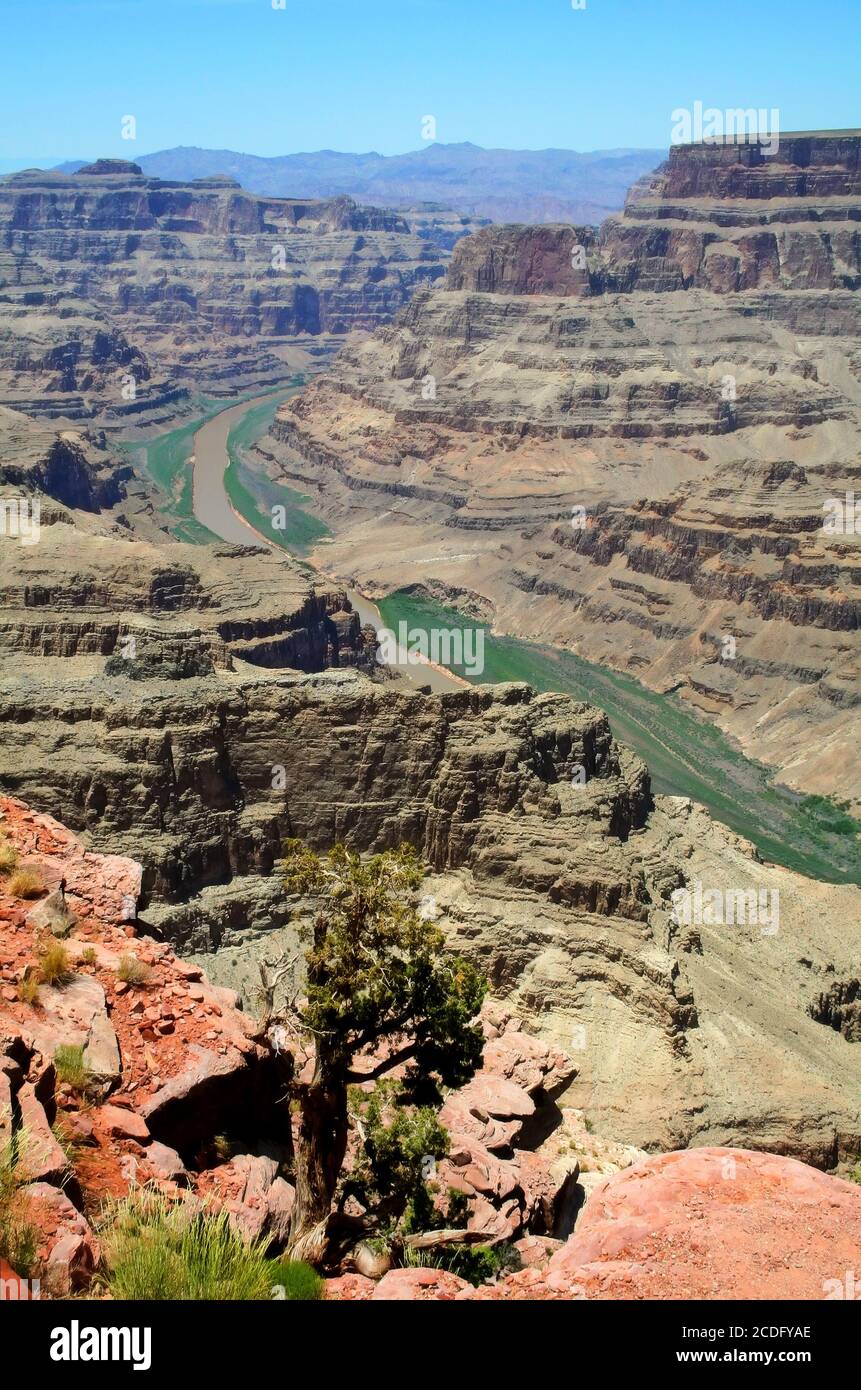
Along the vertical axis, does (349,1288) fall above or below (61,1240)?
below

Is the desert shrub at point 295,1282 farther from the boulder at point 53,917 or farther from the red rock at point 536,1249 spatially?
the red rock at point 536,1249

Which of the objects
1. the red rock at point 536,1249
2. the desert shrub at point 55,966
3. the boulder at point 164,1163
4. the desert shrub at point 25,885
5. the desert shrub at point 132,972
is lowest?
the red rock at point 536,1249

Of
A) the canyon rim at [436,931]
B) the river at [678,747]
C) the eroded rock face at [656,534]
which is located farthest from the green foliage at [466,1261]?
the eroded rock face at [656,534]

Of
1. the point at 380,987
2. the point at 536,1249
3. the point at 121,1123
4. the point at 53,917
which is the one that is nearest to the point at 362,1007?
the point at 380,987

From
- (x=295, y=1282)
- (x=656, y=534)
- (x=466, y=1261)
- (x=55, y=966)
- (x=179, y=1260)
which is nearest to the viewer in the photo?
(x=179, y=1260)

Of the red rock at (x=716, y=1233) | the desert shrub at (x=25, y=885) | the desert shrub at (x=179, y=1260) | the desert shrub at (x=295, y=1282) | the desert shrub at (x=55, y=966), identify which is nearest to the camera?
the desert shrub at (x=179, y=1260)

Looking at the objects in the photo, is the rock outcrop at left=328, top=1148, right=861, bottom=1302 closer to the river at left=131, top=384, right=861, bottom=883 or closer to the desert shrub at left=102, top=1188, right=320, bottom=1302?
the desert shrub at left=102, top=1188, right=320, bottom=1302

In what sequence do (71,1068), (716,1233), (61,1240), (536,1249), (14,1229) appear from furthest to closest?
(536,1249) < (71,1068) < (716,1233) < (61,1240) < (14,1229)

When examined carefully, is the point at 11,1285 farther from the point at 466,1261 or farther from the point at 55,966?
the point at 466,1261
